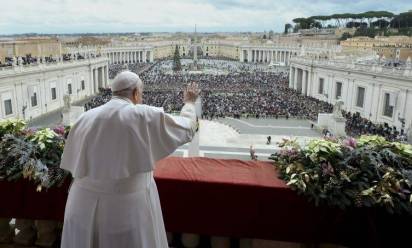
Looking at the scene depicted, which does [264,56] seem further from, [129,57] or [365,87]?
[365,87]

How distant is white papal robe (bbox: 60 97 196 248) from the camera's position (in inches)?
89.6

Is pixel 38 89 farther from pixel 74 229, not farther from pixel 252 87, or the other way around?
pixel 74 229

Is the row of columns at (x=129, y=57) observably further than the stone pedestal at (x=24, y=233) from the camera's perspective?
Yes

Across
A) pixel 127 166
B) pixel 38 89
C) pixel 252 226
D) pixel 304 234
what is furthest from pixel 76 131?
pixel 38 89

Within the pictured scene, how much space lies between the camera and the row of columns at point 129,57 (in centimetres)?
9612

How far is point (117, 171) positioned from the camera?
7.36 feet

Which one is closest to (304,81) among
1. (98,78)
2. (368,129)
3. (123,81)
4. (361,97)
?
(361,97)

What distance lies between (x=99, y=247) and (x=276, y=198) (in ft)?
4.93

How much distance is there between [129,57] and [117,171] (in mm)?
109412

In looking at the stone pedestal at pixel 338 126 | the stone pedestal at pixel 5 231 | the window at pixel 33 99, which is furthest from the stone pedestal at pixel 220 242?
A: the window at pixel 33 99

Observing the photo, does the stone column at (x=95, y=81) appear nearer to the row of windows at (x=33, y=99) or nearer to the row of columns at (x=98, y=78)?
the row of columns at (x=98, y=78)

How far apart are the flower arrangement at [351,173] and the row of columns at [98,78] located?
143ft

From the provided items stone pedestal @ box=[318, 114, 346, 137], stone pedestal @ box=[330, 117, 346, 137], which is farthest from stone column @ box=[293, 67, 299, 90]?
stone pedestal @ box=[330, 117, 346, 137]

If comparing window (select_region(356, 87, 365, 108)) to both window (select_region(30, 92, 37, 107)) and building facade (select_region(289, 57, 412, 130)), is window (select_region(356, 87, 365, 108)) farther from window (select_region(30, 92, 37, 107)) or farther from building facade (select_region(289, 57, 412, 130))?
window (select_region(30, 92, 37, 107))
